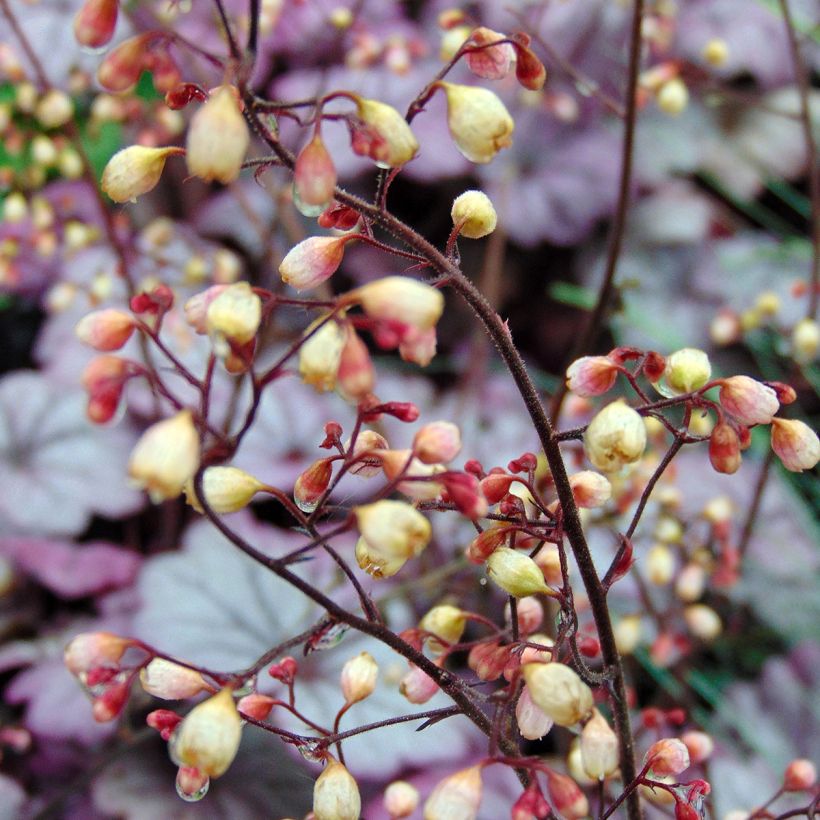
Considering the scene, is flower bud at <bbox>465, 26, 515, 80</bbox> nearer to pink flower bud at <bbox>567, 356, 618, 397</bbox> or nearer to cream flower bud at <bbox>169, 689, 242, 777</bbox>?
pink flower bud at <bbox>567, 356, 618, 397</bbox>

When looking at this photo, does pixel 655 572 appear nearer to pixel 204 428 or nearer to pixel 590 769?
pixel 590 769

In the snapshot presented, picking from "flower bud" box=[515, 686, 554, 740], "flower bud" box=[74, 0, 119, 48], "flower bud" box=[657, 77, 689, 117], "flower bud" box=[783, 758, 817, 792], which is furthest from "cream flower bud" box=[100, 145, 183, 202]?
"flower bud" box=[657, 77, 689, 117]

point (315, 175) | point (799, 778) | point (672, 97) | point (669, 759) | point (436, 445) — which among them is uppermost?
point (315, 175)

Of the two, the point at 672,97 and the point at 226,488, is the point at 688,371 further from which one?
the point at 672,97

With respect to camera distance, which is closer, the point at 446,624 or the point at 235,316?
the point at 235,316

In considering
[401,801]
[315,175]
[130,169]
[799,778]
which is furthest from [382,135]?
[799,778]

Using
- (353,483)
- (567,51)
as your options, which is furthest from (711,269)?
(353,483)

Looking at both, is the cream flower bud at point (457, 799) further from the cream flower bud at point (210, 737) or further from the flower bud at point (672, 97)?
the flower bud at point (672, 97)
